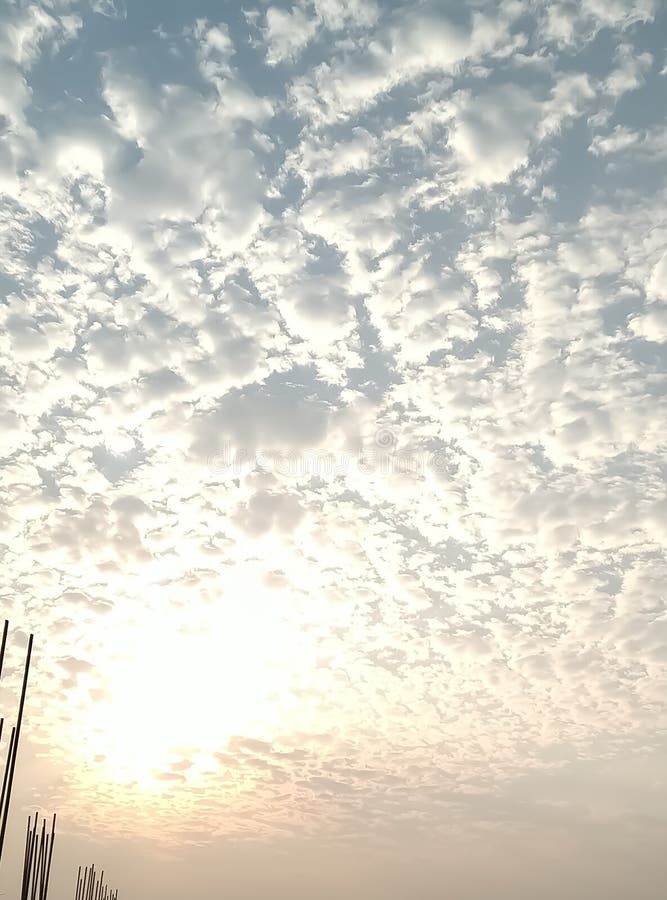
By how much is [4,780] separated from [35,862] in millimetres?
13966

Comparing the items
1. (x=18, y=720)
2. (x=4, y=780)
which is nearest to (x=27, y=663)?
(x=18, y=720)

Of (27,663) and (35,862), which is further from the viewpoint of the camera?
(35,862)

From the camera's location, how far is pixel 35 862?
33.8m

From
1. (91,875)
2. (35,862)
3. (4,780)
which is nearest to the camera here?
(4,780)

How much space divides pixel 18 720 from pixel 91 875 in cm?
3400

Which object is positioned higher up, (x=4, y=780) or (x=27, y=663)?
(x=27, y=663)

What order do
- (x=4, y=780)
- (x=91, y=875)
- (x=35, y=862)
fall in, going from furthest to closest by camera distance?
(x=91, y=875), (x=35, y=862), (x=4, y=780)

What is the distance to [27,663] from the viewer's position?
2339 centimetres

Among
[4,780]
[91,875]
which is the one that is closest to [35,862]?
[4,780]

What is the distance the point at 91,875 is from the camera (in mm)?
50750

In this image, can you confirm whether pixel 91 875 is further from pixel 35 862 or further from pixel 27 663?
pixel 27 663

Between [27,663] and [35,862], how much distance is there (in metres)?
15.8

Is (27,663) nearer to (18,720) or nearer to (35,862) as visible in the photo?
(18,720)

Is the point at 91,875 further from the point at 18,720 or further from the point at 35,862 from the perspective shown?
the point at 18,720
